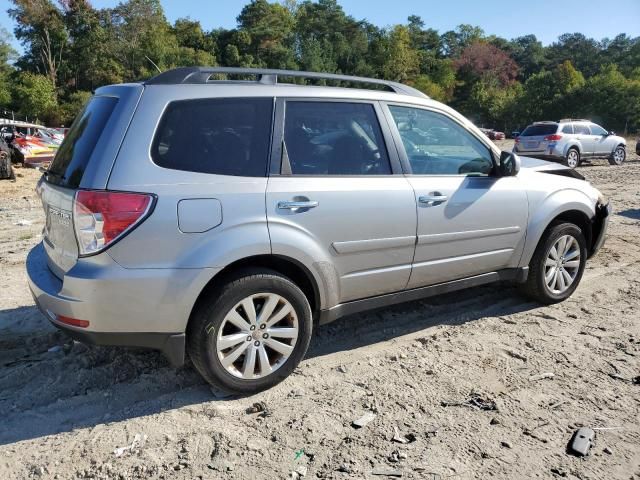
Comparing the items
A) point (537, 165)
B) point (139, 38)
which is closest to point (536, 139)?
point (537, 165)

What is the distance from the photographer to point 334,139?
11.9ft

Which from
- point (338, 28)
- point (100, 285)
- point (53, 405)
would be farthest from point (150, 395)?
point (338, 28)

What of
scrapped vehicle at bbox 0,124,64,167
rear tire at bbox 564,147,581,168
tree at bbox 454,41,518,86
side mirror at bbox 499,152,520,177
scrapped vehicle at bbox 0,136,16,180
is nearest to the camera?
side mirror at bbox 499,152,520,177

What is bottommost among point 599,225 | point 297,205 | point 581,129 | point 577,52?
point 599,225

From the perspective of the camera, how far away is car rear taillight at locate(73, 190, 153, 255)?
2.81 m

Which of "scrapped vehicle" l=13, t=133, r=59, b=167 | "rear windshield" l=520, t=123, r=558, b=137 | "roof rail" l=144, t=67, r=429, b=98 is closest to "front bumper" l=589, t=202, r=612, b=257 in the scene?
"roof rail" l=144, t=67, r=429, b=98

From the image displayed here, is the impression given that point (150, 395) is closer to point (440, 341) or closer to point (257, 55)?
point (440, 341)

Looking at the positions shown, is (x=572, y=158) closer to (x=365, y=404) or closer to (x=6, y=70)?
(x=365, y=404)

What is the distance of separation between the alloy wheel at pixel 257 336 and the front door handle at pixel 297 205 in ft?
1.75

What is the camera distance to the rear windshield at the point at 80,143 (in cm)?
303

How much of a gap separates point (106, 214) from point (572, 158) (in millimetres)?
18918

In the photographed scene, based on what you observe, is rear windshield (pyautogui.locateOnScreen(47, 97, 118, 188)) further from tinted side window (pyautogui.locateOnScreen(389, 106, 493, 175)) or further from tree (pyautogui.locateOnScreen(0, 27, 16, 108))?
tree (pyautogui.locateOnScreen(0, 27, 16, 108))

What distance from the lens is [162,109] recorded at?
3.04 meters

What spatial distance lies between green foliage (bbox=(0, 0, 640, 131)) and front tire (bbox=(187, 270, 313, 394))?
177ft
